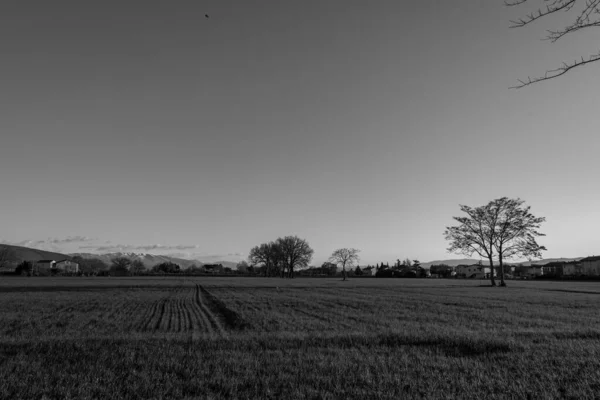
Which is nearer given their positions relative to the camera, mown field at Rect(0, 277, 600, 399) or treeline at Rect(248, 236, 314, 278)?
mown field at Rect(0, 277, 600, 399)

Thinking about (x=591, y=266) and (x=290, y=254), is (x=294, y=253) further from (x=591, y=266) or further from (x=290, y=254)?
(x=591, y=266)

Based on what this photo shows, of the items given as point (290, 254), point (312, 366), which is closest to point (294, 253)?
point (290, 254)

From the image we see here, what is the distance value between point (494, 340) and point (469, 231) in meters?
62.5

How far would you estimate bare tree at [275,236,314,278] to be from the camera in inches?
6609

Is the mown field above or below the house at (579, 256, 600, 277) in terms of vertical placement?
below

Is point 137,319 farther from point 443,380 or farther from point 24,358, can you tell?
point 443,380

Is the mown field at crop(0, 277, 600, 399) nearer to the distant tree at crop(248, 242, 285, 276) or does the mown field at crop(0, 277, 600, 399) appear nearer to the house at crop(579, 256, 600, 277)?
the distant tree at crop(248, 242, 285, 276)

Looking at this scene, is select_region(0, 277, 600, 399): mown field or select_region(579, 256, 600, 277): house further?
select_region(579, 256, 600, 277): house

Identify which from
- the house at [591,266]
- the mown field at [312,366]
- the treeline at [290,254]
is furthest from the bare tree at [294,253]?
the mown field at [312,366]

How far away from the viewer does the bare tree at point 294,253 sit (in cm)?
16788

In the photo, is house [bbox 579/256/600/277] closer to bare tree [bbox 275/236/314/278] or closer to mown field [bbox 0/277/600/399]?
bare tree [bbox 275/236/314/278]

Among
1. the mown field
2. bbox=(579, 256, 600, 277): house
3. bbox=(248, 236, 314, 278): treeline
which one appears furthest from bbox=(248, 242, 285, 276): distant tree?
the mown field

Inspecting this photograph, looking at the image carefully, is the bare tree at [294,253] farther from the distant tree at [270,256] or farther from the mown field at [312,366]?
the mown field at [312,366]

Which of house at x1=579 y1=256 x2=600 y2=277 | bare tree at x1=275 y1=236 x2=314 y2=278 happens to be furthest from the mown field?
house at x1=579 y1=256 x2=600 y2=277
